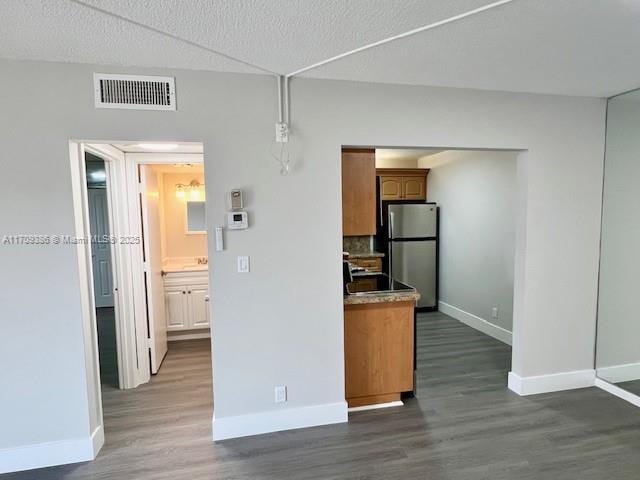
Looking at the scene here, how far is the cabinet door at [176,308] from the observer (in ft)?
14.5

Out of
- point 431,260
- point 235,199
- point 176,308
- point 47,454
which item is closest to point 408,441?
point 235,199

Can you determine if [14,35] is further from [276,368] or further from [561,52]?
[561,52]

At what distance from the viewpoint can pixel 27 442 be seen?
7.52ft

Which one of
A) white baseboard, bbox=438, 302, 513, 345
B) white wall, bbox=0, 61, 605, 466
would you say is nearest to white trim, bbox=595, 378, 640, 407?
white wall, bbox=0, 61, 605, 466

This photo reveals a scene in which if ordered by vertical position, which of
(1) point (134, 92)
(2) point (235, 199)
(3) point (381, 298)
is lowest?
(3) point (381, 298)

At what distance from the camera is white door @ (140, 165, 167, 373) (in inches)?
136

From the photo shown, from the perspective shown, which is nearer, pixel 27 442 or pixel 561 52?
pixel 561 52

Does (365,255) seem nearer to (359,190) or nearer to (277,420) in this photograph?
(359,190)

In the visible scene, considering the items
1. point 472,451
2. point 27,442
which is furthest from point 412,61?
point 27,442

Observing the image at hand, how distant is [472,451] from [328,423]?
979mm

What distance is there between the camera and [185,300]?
448 centimetres

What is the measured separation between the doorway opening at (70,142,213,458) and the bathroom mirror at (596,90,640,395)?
131 inches

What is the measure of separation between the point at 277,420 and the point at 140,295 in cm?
173

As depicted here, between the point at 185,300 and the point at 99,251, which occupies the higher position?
the point at 99,251
